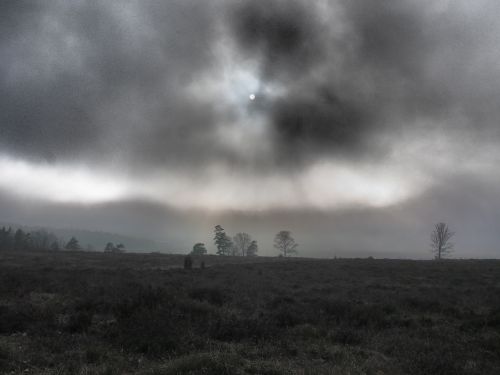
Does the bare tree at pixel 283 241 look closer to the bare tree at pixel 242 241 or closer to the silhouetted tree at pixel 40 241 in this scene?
the bare tree at pixel 242 241

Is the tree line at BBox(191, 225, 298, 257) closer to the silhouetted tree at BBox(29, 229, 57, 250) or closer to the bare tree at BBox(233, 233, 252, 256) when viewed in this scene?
the bare tree at BBox(233, 233, 252, 256)

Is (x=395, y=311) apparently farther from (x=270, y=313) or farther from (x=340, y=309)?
(x=270, y=313)

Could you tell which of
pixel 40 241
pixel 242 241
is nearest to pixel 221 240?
pixel 242 241

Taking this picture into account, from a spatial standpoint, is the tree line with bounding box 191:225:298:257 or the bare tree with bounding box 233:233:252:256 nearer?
the tree line with bounding box 191:225:298:257

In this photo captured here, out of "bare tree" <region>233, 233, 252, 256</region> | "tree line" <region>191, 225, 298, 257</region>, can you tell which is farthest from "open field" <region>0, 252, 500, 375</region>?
"bare tree" <region>233, 233, 252, 256</region>

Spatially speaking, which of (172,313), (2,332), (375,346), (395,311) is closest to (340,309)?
(395,311)

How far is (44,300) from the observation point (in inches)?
527

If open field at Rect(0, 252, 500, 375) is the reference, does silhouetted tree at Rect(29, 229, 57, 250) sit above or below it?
below

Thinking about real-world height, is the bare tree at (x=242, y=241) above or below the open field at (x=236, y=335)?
below

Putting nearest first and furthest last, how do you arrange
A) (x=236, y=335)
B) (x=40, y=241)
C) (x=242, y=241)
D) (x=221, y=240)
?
1. (x=236, y=335)
2. (x=221, y=240)
3. (x=242, y=241)
4. (x=40, y=241)

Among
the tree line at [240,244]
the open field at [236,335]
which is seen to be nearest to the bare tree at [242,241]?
the tree line at [240,244]

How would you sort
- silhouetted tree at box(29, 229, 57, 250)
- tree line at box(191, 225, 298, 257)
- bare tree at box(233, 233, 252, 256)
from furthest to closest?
bare tree at box(233, 233, 252, 256), silhouetted tree at box(29, 229, 57, 250), tree line at box(191, 225, 298, 257)

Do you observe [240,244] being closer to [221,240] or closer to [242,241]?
[242,241]

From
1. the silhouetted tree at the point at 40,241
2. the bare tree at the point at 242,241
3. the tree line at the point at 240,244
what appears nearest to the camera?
the tree line at the point at 240,244
